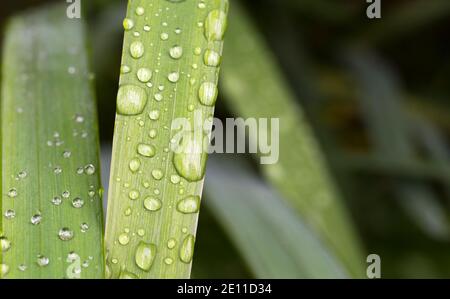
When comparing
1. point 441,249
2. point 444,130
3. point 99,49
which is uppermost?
point 99,49

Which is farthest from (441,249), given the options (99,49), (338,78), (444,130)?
(99,49)

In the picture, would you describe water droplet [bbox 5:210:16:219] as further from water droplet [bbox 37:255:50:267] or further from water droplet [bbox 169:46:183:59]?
water droplet [bbox 169:46:183:59]

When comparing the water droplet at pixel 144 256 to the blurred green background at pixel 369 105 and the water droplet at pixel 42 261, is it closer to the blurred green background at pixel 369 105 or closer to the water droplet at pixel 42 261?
the water droplet at pixel 42 261

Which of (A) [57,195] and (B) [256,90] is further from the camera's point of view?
(B) [256,90]

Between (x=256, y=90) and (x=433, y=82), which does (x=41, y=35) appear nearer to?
(x=256, y=90)

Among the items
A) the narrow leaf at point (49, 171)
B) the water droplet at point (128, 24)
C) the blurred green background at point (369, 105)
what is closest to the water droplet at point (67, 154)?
the narrow leaf at point (49, 171)

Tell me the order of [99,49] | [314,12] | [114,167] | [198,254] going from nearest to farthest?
1. [114,167]
2. [198,254]
3. [99,49]
4. [314,12]
